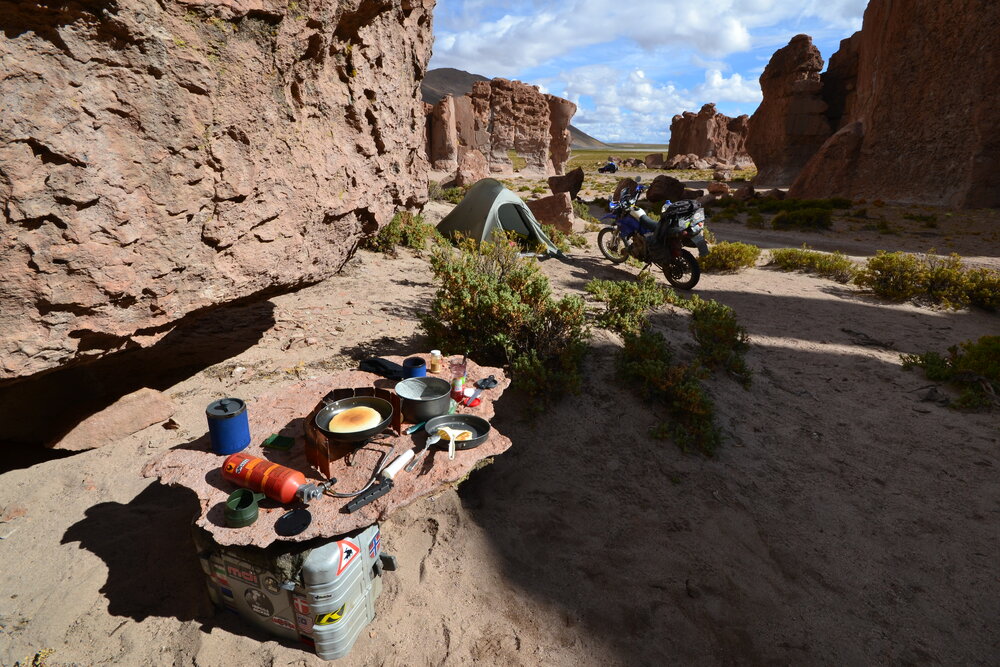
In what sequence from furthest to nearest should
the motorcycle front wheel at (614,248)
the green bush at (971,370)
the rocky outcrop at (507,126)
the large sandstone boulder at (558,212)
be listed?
the rocky outcrop at (507,126)
the large sandstone boulder at (558,212)
the motorcycle front wheel at (614,248)
the green bush at (971,370)

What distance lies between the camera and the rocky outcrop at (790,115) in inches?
1063

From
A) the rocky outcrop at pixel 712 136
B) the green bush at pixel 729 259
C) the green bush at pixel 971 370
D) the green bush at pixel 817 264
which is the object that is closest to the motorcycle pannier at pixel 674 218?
the green bush at pixel 729 259

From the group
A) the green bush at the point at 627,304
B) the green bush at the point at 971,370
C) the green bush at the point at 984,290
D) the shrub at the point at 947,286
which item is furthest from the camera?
the shrub at the point at 947,286

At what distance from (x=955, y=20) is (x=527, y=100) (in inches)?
814

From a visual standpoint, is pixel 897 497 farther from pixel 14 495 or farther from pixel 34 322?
pixel 14 495

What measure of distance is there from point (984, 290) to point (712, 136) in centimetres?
4552

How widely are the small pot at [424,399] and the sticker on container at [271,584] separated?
3.49ft

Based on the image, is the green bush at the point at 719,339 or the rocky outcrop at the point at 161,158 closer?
the rocky outcrop at the point at 161,158

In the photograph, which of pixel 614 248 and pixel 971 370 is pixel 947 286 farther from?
pixel 614 248

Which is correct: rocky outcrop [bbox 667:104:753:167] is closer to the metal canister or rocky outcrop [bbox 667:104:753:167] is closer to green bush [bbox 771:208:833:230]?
green bush [bbox 771:208:833:230]

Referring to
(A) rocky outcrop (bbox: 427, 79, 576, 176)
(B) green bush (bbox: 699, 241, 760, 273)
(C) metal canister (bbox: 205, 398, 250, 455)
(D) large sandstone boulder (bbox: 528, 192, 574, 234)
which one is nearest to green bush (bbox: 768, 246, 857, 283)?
(B) green bush (bbox: 699, 241, 760, 273)

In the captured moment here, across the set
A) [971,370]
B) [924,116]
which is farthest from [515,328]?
[924,116]

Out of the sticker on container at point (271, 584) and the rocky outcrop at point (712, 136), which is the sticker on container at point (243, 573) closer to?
the sticker on container at point (271, 584)

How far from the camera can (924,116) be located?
16703mm
